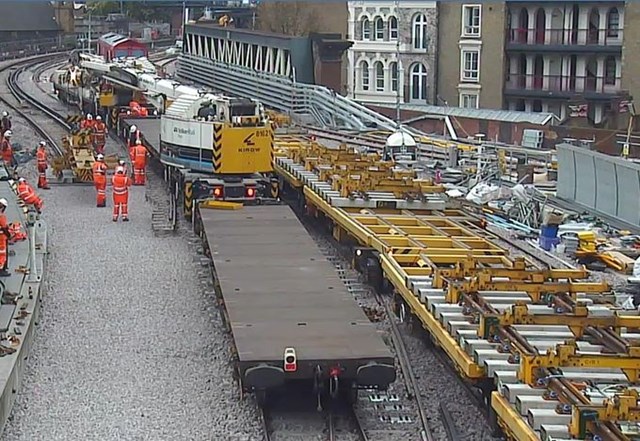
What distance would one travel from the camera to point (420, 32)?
48.6 m

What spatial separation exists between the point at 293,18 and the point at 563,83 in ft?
55.4

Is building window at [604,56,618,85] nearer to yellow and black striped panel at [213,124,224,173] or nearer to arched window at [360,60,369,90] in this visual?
arched window at [360,60,369,90]

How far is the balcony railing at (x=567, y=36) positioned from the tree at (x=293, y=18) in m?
13.3

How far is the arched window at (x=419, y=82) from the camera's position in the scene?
161 feet

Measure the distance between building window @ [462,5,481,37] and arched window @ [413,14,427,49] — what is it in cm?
212

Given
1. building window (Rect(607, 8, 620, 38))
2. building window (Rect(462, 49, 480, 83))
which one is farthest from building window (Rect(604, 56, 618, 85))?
building window (Rect(462, 49, 480, 83))

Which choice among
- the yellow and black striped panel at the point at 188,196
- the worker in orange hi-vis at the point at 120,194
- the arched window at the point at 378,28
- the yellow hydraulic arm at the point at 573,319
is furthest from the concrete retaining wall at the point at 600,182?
the arched window at the point at 378,28

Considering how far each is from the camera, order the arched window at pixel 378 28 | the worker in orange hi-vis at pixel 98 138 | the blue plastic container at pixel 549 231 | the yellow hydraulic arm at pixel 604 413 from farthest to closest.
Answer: the arched window at pixel 378 28 < the worker in orange hi-vis at pixel 98 138 < the blue plastic container at pixel 549 231 < the yellow hydraulic arm at pixel 604 413

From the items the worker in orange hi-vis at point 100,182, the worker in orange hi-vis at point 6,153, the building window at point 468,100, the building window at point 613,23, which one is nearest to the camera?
the worker in orange hi-vis at point 100,182

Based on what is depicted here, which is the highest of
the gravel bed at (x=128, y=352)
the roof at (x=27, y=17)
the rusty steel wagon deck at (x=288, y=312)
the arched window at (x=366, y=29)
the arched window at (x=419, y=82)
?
the roof at (x=27, y=17)

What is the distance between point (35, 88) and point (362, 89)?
13.9 meters

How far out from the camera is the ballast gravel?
1191cm

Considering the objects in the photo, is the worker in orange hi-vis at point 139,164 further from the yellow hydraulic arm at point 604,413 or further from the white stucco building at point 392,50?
the white stucco building at point 392,50

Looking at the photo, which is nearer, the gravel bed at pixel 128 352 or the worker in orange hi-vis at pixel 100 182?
the gravel bed at pixel 128 352
